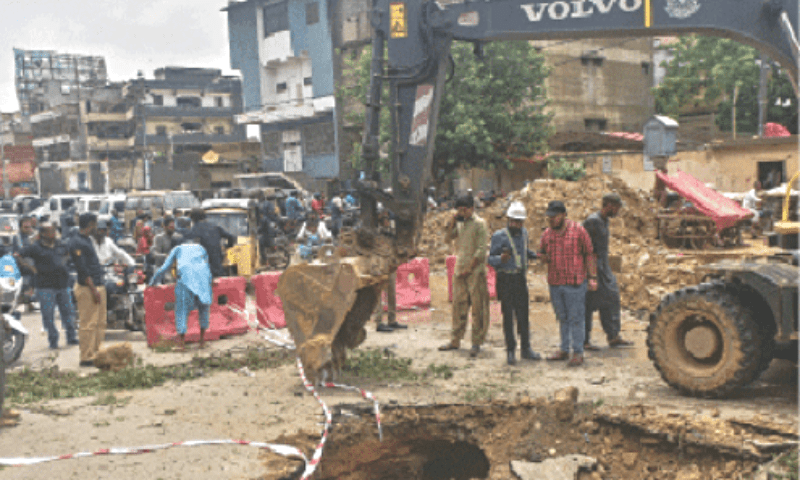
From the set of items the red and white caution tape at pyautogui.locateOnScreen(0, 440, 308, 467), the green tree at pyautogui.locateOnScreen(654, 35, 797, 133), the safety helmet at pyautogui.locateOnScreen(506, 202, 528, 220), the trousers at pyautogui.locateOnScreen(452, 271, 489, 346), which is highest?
the green tree at pyautogui.locateOnScreen(654, 35, 797, 133)

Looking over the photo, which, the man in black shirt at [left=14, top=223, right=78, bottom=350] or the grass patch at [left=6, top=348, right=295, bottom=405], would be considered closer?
the grass patch at [left=6, top=348, right=295, bottom=405]

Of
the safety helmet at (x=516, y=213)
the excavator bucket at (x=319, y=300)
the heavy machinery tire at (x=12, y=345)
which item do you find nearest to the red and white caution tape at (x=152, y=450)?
the excavator bucket at (x=319, y=300)

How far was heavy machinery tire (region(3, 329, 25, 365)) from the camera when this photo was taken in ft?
29.7

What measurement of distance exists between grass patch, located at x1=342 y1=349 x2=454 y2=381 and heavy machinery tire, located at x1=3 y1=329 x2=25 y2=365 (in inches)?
172

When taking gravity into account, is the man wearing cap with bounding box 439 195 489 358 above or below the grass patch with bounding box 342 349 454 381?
above

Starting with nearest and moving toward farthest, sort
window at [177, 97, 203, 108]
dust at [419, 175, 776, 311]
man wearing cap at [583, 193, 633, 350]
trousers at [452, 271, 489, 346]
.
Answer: man wearing cap at [583, 193, 633, 350] → trousers at [452, 271, 489, 346] → dust at [419, 175, 776, 311] → window at [177, 97, 203, 108]

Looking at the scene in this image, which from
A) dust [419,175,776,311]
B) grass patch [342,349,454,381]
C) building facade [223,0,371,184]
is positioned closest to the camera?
Answer: grass patch [342,349,454,381]

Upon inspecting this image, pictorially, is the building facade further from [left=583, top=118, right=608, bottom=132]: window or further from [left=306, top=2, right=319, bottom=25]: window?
[left=583, top=118, right=608, bottom=132]: window

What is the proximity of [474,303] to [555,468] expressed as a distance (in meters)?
3.56

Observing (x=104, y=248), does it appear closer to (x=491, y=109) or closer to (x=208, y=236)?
(x=208, y=236)

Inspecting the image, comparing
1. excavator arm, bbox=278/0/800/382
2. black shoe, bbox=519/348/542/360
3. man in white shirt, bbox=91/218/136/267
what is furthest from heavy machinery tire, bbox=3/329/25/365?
black shoe, bbox=519/348/542/360

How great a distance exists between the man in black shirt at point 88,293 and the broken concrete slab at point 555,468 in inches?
236

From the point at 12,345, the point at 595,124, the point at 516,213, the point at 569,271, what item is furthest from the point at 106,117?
the point at 569,271

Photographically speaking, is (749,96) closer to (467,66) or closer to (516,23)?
(467,66)
